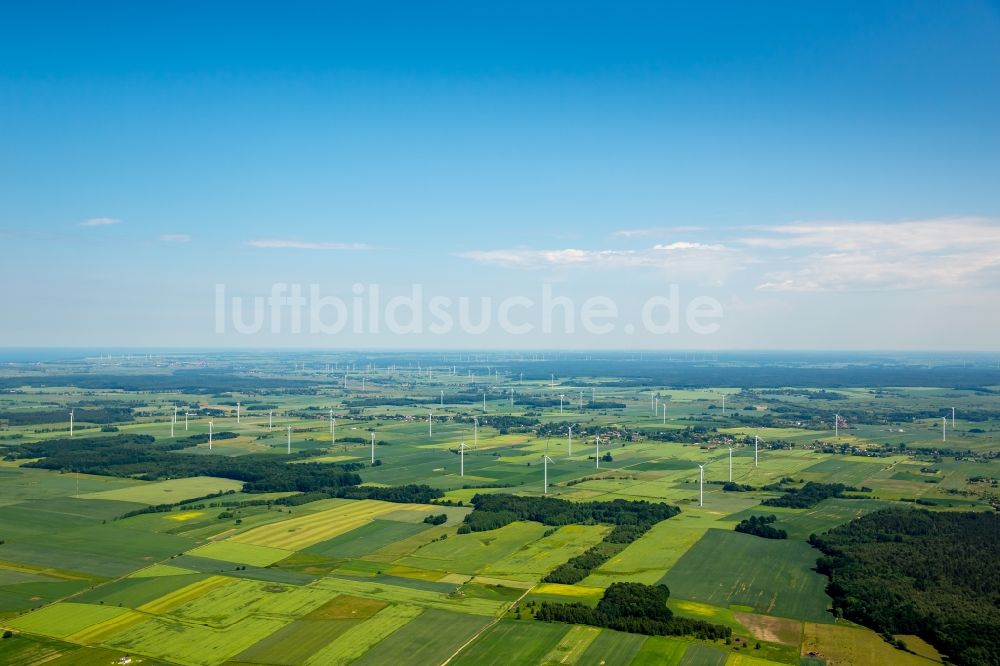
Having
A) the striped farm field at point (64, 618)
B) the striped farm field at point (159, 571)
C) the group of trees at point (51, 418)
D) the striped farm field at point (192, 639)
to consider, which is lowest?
the striped farm field at point (192, 639)

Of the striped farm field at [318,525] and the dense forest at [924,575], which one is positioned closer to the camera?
the dense forest at [924,575]

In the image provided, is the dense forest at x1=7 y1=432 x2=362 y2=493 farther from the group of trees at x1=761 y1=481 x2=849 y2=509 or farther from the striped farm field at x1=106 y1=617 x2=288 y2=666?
the group of trees at x1=761 y1=481 x2=849 y2=509

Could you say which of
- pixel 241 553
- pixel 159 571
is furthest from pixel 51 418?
pixel 159 571

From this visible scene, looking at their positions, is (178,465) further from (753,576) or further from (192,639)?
(753,576)

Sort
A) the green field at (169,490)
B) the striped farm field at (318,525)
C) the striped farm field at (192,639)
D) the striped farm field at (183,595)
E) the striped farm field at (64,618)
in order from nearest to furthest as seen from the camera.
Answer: the striped farm field at (192,639) → the striped farm field at (64,618) → the striped farm field at (183,595) → the striped farm field at (318,525) → the green field at (169,490)

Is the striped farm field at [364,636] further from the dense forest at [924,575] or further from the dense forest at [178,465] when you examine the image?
the dense forest at [178,465]

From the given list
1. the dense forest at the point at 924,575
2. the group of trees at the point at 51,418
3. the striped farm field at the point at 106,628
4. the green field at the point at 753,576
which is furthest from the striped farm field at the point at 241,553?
the group of trees at the point at 51,418

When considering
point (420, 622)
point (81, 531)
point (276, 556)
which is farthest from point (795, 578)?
point (81, 531)
